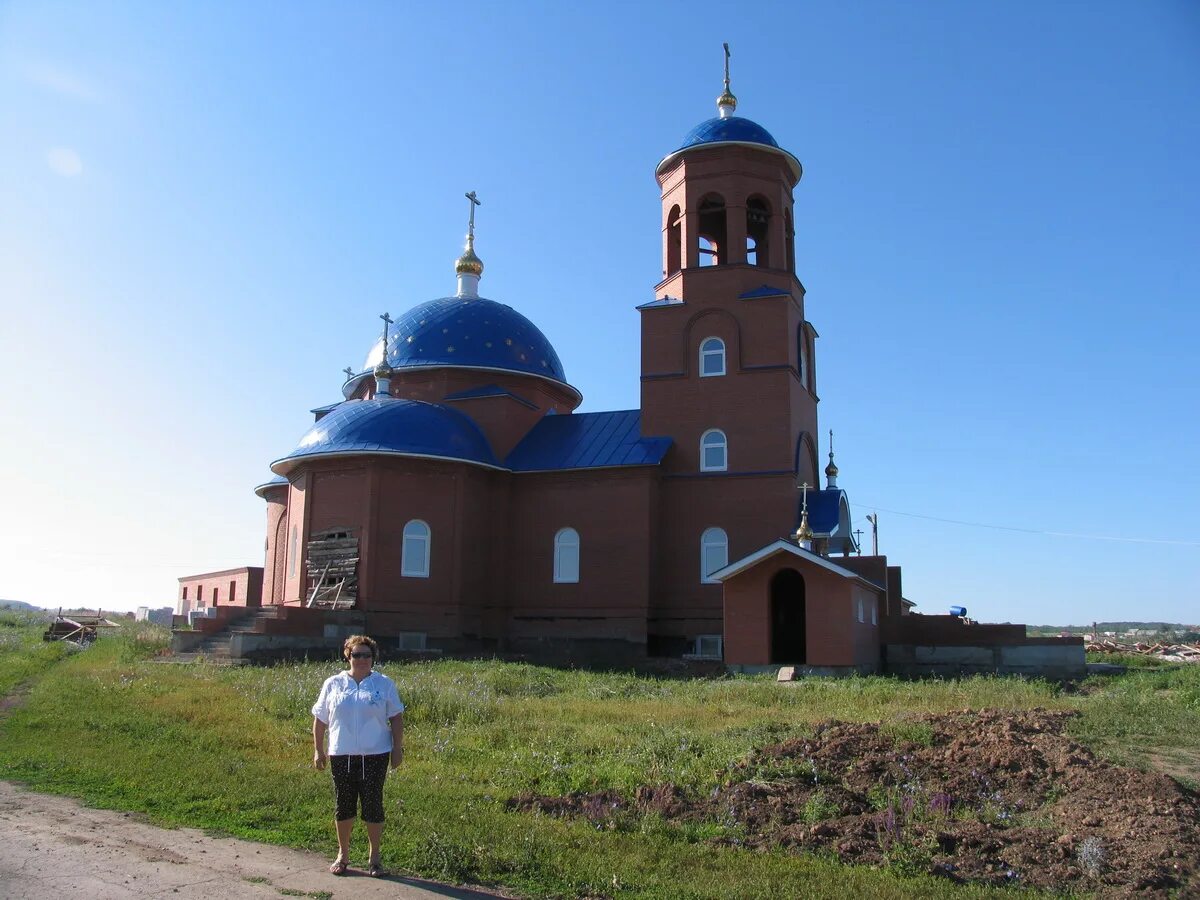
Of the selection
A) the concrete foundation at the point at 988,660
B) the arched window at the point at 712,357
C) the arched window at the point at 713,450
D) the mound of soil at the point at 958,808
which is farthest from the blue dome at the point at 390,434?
the mound of soil at the point at 958,808

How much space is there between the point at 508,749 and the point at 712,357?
16.7m

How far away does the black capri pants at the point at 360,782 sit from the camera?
6953 millimetres

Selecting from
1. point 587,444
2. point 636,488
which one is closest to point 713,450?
point 636,488

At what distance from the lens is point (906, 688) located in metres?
16.5

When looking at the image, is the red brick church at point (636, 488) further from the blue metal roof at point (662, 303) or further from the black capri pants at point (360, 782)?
the black capri pants at point (360, 782)

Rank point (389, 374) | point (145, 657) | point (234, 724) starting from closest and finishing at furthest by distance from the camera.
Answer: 1. point (234, 724)
2. point (145, 657)
3. point (389, 374)

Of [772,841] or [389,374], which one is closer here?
[772,841]

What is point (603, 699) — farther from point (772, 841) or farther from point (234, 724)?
point (772, 841)

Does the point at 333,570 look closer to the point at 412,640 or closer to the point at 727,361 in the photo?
the point at 412,640

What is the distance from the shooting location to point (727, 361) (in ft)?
86.0

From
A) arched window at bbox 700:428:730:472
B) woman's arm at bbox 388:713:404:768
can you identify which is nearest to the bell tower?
arched window at bbox 700:428:730:472

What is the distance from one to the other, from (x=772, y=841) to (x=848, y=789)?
1287 mm

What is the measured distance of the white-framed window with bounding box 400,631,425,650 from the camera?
25.0 meters

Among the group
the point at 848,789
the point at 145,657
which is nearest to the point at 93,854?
the point at 848,789
